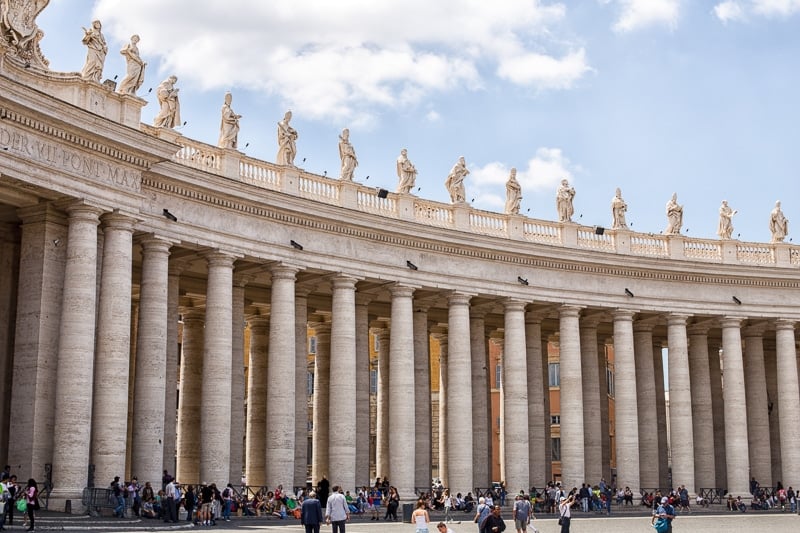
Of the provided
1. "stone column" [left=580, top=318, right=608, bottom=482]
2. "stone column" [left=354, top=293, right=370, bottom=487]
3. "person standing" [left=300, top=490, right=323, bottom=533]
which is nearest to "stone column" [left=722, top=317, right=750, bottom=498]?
"stone column" [left=580, top=318, right=608, bottom=482]

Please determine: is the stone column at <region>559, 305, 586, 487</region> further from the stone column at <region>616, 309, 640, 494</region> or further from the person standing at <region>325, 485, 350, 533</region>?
the person standing at <region>325, 485, 350, 533</region>

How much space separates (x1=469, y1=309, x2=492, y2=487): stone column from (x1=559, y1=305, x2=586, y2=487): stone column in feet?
15.3

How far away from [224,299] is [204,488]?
9.60 metres

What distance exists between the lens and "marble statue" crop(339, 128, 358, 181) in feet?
193

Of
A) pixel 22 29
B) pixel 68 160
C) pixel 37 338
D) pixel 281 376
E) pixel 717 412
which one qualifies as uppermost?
pixel 22 29

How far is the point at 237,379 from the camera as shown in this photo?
55469 mm

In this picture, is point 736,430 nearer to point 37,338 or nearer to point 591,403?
point 591,403

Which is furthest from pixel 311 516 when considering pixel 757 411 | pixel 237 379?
pixel 757 411

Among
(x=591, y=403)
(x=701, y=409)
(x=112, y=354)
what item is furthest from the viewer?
(x=701, y=409)

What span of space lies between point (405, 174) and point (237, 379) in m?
14.8

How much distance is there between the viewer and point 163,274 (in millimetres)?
48906

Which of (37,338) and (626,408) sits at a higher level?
(37,338)

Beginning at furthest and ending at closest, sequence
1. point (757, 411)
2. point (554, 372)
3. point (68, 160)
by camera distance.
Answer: point (554, 372) → point (757, 411) → point (68, 160)

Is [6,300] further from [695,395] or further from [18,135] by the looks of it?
[695,395]
